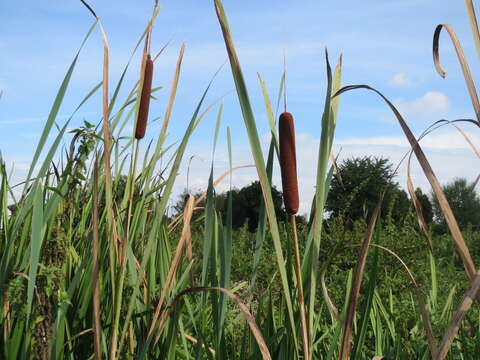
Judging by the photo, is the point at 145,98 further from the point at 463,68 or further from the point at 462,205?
the point at 462,205

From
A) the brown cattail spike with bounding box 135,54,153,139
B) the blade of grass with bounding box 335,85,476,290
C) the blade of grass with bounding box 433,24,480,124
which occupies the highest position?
the brown cattail spike with bounding box 135,54,153,139

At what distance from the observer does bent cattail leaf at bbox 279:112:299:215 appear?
3.72 feet

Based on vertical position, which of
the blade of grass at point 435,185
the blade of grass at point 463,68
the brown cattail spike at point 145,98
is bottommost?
the blade of grass at point 435,185

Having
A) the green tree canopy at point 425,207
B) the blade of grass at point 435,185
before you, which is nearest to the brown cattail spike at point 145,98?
the blade of grass at point 435,185

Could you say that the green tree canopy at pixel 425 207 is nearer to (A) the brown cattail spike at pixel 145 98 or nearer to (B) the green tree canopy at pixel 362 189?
(B) the green tree canopy at pixel 362 189

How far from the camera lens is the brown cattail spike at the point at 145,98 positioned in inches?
57.5

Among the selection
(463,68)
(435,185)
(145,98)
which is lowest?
(435,185)

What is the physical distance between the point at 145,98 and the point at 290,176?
515mm

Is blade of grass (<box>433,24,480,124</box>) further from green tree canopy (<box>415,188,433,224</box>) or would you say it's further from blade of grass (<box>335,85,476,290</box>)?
green tree canopy (<box>415,188,433,224</box>)

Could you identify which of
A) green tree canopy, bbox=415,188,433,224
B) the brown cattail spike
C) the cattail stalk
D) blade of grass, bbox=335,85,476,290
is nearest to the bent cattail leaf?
the cattail stalk

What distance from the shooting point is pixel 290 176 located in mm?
1151

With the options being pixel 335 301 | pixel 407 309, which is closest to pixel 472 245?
pixel 335 301

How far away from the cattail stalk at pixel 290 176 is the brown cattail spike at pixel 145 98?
46cm

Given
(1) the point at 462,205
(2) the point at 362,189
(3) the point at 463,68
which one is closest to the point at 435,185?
(3) the point at 463,68
